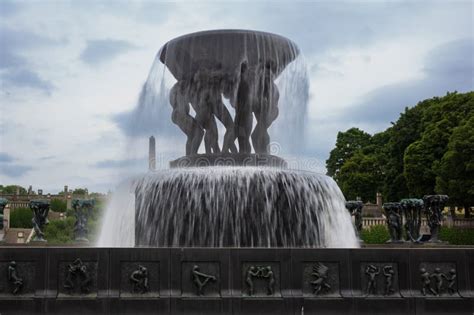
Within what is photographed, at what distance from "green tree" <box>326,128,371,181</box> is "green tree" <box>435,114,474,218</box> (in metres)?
33.4

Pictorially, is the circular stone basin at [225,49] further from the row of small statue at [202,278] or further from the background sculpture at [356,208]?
the row of small statue at [202,278]

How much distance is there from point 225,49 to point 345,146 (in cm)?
6441

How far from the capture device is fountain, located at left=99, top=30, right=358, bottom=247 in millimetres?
13023

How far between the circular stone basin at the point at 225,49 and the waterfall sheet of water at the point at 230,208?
10.2 ft

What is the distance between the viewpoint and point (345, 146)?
78.1 meters

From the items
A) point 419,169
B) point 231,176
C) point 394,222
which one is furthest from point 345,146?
point 231,176

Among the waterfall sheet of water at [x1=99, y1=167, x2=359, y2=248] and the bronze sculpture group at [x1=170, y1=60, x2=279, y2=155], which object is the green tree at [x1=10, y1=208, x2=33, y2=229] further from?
the waterfall sheet of water at [x1=99, y1=167, x2=359, y2=248]

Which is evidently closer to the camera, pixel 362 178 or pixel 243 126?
pixel 243 126

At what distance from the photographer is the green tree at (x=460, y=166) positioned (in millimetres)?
41906

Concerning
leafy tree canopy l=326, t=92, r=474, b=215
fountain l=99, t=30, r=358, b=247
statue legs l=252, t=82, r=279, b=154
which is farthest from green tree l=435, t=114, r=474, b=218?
statue legs l=252, t=82, r=279, b=154

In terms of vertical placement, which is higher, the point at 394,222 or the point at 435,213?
the point at 435,213

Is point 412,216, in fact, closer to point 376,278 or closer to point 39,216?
point 376,278

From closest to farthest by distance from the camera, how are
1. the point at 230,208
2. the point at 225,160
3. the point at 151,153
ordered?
the point at 230,208
the point at 225,160
the point at 151,153

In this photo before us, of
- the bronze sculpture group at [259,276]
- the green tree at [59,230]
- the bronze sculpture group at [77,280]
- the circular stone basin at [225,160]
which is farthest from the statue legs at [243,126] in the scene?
the green tree at [59,230]
